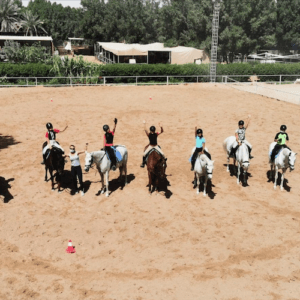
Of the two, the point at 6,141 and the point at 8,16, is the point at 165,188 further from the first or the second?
the point at 8,16

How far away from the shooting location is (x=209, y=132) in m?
19.6

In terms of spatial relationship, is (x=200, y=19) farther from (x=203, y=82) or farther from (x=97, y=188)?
(x=97, y=188)

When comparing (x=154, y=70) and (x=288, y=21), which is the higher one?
(x=288, y=21)

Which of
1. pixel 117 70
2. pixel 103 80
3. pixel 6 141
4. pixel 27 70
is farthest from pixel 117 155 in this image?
pixel 27 70

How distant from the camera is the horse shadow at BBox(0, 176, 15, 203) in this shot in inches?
469

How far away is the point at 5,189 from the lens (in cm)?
1255

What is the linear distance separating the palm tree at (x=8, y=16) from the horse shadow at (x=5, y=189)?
69326mm

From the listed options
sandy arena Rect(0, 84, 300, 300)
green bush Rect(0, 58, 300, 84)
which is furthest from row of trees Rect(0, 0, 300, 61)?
sandy arena Rect(0, 84, 300, 300)

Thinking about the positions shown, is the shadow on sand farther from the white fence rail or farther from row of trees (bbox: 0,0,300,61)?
row of trees (bbox: 0,0,300,61)

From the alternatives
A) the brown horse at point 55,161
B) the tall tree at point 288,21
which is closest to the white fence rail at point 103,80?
the brown horse at point 55,161

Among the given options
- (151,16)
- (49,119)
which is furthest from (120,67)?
(151,16)

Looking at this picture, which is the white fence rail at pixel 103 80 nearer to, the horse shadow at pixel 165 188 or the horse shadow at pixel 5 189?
the horse shadow at pixel 5 189

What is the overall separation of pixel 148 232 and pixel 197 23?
5810cm

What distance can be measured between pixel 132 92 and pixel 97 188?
18535 mm
